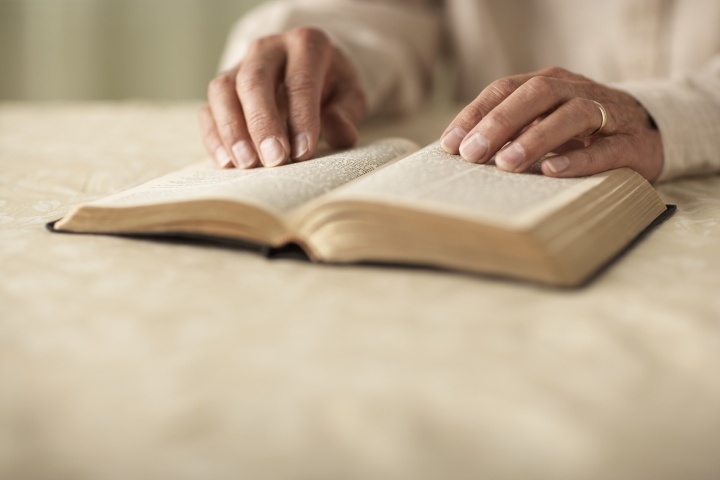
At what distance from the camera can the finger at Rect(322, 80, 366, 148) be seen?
3.15 ft

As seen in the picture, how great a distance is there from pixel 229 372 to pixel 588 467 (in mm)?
214

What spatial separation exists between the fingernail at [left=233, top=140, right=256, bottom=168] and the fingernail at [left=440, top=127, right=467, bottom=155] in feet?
0.75

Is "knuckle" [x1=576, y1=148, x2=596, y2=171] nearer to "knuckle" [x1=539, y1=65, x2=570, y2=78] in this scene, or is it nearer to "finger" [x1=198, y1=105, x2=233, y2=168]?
"knuckle" [x1=539, y1=65, x2=570, y2=78]

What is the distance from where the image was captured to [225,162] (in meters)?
0.83

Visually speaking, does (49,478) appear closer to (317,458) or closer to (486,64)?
(317,458)

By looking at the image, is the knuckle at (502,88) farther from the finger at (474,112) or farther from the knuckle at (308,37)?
the knuckle at (308,37)

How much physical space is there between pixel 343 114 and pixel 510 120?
378 millimetres

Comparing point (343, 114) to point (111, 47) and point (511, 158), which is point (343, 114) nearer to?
point (511, 158)

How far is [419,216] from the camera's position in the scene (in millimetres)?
525

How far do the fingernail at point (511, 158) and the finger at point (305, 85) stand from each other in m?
0.25

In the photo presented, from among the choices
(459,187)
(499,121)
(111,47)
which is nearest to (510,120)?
(499,121)

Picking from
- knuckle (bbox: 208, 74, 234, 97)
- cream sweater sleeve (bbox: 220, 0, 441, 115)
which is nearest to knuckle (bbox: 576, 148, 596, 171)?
knuckle (bbox: 208, 74, 234, 97)

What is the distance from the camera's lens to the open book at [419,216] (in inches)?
20.6

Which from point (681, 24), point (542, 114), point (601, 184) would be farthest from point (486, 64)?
point (601, 184)
